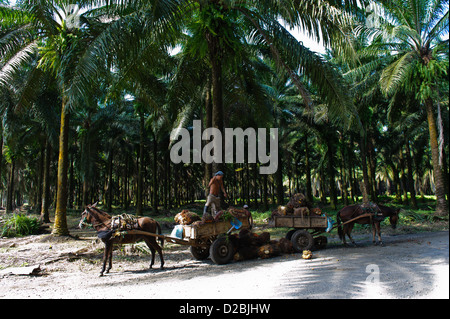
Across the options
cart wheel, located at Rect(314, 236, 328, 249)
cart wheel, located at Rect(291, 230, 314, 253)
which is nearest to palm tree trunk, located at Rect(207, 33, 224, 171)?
cart wheel, located at Rect(291, 230, 314, 253)

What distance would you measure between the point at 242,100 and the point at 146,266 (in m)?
9.52

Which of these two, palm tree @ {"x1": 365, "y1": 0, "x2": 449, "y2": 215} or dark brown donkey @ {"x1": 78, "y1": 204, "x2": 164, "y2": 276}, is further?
palm tree @ {"x1": 365, "y1": 0, "x2": 449, "y2": 215}

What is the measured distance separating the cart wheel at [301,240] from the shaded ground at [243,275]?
2.11 feet

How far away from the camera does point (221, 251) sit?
29.6 feet

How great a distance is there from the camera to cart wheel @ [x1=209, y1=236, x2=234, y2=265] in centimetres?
883

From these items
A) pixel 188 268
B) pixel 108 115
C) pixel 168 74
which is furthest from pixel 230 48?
pixel 108 115

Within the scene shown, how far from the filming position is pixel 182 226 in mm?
9016

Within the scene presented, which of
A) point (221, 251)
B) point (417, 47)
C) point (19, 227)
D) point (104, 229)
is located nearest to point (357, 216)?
point (221, 251)

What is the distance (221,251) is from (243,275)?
1760mm

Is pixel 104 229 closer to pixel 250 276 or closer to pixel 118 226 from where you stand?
pixel 118 226

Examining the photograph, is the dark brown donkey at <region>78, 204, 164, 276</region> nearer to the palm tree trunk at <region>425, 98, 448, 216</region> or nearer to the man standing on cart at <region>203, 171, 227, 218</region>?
the man standing on cart at <region>203, 171, 227, 218</region>

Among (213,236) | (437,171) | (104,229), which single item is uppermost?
(437,171)

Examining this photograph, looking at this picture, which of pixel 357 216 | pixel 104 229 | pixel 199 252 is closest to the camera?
pixel 104 229

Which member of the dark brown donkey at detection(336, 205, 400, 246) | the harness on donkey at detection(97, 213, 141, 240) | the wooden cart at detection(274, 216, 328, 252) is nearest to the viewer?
the harness on donkey at detection(97, 213, 141, 240)
